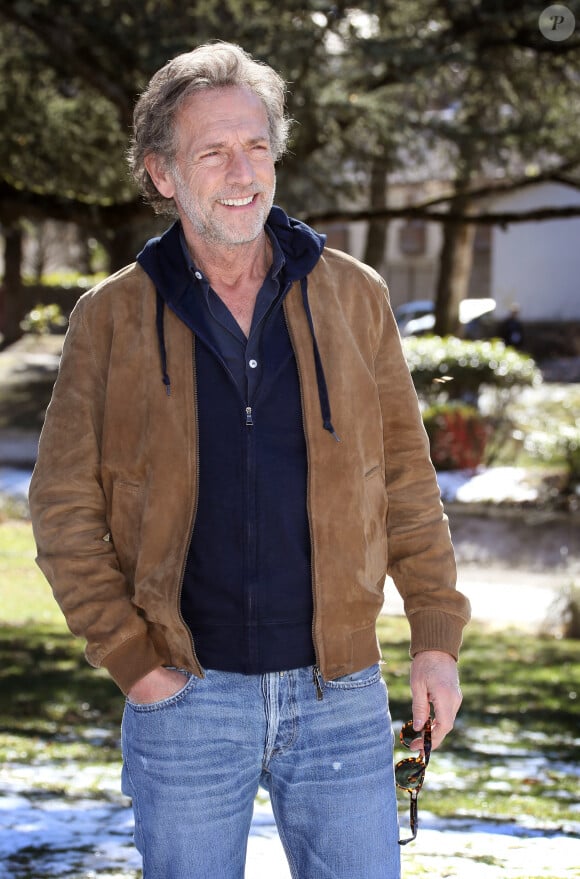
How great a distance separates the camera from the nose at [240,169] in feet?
8.46

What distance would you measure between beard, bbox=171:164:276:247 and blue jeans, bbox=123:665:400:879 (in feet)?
2.80

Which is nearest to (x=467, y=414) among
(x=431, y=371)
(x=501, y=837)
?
(x=431, y=371)

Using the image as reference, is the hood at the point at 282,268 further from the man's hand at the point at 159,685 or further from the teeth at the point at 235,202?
the man's hand at the point at 159,685

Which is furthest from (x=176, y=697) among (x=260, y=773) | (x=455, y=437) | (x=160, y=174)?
(x=455, y=437)

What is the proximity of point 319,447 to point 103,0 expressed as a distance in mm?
10046

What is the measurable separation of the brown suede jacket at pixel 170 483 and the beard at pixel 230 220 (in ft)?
0.51

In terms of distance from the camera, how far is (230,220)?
259cm

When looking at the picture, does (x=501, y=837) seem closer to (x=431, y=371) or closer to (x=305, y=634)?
(x=305, y=634)

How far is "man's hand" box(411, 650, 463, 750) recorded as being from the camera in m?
2.62

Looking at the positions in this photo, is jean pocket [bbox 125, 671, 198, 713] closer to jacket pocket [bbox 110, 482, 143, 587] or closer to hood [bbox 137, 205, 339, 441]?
jacket pocket [bbox 110, 482, 143, 587]

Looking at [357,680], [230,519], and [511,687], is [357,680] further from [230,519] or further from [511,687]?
[511,687]

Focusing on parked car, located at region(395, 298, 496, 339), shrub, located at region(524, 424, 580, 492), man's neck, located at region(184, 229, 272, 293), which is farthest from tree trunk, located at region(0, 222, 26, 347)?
man's neck, located at region(184, 229, 272, 293)

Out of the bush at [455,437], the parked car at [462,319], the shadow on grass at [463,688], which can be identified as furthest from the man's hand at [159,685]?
the parked car at [462,319]

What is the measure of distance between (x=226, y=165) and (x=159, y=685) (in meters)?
1.03
